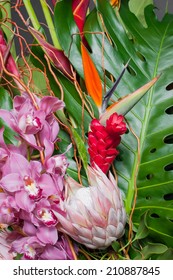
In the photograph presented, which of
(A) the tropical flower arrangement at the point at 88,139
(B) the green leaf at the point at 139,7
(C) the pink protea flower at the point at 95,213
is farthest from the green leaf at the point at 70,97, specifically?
(B) the green leaf at the point at 139,7

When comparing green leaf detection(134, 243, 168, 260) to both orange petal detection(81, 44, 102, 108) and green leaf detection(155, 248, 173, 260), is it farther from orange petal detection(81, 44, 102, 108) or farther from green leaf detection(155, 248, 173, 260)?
orange petal detection(81, 44, 102, 108)

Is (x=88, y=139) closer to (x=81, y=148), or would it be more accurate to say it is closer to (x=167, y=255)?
(x=81, y=148)

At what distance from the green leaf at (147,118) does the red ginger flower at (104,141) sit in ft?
0.22

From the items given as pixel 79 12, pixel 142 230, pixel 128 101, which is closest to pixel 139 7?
pixel 79 12

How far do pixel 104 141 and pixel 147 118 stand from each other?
0.38ft

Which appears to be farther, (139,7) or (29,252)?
(139,7)

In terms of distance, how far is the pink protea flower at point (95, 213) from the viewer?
0.61m

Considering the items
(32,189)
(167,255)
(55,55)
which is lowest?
(167,255)

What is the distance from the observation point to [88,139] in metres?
0.66

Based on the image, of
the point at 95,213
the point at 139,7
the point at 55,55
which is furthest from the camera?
the point at 139,7
